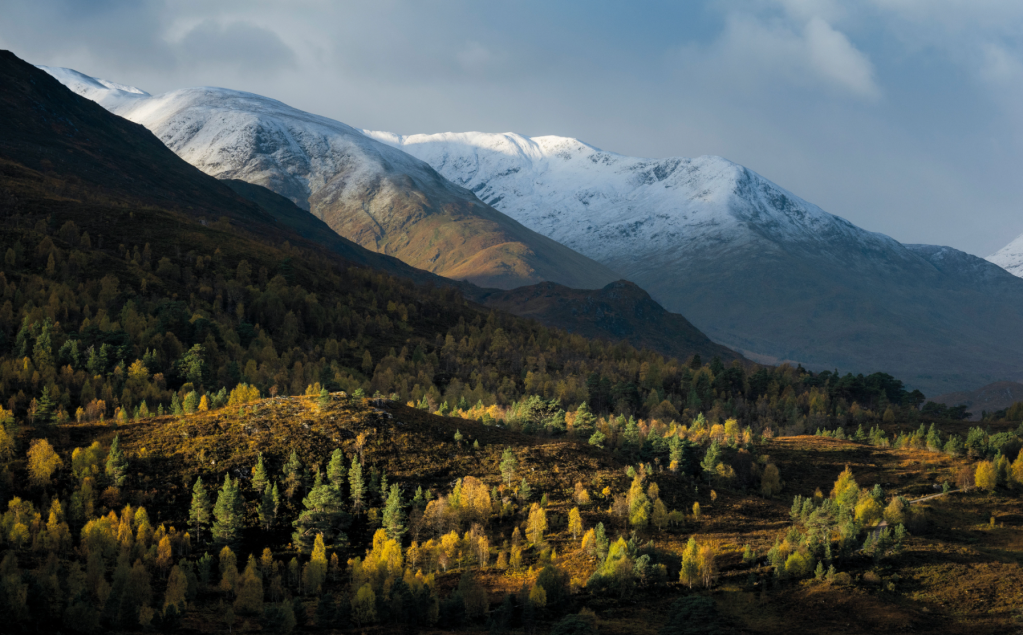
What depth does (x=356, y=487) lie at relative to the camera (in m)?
106

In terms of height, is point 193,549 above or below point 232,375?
below

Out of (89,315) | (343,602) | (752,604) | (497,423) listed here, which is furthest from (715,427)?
(89,315)

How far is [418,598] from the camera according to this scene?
8725cm

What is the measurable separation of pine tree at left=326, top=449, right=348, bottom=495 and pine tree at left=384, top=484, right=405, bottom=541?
25.0ft

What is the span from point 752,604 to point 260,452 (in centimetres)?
6279

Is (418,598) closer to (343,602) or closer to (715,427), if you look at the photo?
(343,602)

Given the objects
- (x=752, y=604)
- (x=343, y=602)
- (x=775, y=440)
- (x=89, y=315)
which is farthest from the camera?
(x=89, y=315)

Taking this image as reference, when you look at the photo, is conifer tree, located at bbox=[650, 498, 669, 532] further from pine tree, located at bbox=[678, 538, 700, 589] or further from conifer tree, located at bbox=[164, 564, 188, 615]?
conifer tree, located at bbox=[164, 564, 188, 615]

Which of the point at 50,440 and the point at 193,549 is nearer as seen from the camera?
the point at 193,549

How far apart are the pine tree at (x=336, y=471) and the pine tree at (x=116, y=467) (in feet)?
77.6

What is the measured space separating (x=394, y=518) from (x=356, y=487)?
7710 mm

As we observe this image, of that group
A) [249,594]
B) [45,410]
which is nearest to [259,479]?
[249,594]

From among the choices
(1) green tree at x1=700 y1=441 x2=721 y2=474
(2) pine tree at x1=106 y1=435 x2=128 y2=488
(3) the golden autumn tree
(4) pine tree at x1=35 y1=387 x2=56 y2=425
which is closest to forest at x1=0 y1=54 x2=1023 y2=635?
(3) the golden autumn tree

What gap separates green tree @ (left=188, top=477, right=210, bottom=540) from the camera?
97375 mm
